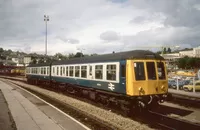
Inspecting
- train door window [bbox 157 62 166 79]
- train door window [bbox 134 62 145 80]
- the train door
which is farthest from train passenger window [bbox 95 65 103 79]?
train door window [bbox 157 62 166 79]

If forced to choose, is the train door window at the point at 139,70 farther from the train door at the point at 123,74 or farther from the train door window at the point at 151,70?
the train door at the point at 123,74

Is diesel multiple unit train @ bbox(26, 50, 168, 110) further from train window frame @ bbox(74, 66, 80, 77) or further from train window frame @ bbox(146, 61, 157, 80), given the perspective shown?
train window frame @ bbox(74, 66, 80, 77)

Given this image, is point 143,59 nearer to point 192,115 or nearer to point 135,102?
point 135,102

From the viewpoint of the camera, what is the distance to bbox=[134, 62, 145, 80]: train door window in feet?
42.5

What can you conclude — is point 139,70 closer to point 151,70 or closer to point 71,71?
point 151,70

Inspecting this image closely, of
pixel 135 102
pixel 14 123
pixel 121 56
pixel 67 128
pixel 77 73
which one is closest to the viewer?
pixel 67 128

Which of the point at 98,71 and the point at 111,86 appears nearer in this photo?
the point at 111,86

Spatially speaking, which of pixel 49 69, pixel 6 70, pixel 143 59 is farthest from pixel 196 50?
pixel 143 59

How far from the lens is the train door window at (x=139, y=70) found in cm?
1295

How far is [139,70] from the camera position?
13.1 m

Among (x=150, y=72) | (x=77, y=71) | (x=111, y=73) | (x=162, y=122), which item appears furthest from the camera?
(x=77, y=71)

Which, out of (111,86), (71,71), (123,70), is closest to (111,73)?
(111,86)

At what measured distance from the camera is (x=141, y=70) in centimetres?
1313

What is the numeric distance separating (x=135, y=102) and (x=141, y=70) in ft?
5.73
